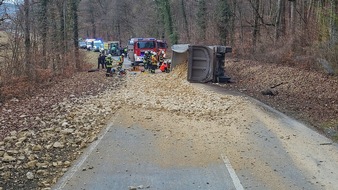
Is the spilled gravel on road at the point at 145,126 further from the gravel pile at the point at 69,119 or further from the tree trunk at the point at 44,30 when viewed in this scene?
the tree trunk at the point at 44,30

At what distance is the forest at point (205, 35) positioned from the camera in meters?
18.6

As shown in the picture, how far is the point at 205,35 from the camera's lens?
41.6 m

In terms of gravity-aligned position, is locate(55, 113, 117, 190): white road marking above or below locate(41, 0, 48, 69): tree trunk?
below

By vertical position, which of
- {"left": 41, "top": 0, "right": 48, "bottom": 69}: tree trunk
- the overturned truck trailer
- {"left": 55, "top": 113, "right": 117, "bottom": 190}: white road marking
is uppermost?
{"left": 41, "top": 0, "right": 48, "bottom": 69}: tree trunk

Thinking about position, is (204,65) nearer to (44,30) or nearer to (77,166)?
(44,30)

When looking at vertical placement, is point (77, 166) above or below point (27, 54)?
below

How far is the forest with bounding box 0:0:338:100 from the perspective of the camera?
18.6 m

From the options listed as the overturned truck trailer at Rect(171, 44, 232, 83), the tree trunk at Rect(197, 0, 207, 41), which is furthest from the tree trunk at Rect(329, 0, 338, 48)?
the tree trunk at Rect(197, 0, 207, 41)

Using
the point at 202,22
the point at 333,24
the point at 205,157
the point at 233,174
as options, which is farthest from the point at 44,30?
the point at 233,174

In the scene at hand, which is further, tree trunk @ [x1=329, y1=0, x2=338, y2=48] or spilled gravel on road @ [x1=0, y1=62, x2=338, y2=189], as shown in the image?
tree trunk @ [x1=329, y1=0, x2=338, y2=48]

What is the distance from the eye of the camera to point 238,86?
20.1m

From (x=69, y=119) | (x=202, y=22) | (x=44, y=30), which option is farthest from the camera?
(x=202, y=22)

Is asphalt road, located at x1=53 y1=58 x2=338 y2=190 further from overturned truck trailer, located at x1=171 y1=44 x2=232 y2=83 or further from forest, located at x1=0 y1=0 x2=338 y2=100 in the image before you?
overturned truck trailer, located at x1=171 y1=44 x2=232 y2=83

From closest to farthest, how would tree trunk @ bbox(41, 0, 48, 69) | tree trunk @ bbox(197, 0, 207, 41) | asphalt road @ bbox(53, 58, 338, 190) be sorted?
asphalt road @ bbox(53, 58, 338, 190), tree trunk @ bbox(41, 0, 48, 69), tree trunk @ bbox(197, 0, 207, 41)
